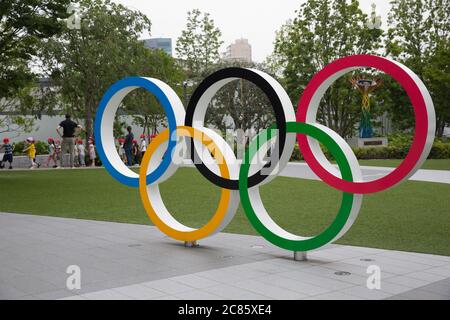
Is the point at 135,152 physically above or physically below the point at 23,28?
below

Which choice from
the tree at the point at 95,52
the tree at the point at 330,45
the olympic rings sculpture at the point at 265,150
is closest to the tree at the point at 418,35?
the tree at the point at 330,45

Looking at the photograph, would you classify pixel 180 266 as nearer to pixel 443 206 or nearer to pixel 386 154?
pixel 443 206

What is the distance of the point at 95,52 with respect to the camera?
25.5 meters

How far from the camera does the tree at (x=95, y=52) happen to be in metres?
25.1

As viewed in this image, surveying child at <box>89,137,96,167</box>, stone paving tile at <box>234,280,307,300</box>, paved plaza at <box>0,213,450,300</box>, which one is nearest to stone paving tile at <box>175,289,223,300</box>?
paved plaza at <box>0,213,450,300</box>

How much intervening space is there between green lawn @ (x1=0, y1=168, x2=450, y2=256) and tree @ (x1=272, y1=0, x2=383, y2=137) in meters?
16.5

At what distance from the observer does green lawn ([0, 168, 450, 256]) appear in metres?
8.86

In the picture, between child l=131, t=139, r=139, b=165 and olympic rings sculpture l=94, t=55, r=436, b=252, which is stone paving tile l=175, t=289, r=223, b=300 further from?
child l=131, t=139, r=139, b=165

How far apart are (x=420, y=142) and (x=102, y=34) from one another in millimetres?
22257

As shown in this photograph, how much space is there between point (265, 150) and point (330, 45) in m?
26.5

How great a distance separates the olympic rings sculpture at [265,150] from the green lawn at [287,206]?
1.62m

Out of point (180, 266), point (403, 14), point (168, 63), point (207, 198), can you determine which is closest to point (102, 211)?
point (207, 198)

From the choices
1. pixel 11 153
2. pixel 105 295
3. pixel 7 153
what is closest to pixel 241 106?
pixel 11 153

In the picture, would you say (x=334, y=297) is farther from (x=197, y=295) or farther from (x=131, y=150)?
(x=131, y=150)
